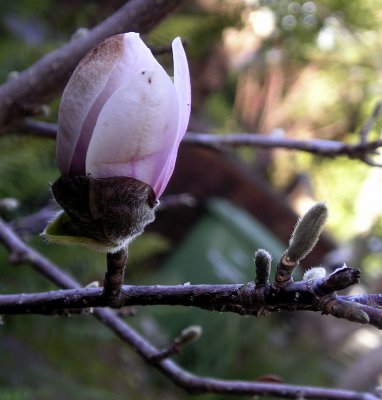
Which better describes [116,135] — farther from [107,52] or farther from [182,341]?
[182,341]

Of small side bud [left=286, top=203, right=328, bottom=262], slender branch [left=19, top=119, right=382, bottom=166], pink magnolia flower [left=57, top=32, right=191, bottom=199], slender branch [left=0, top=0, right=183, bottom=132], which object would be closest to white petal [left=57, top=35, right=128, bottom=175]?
pink magnolia flower [left=57, top=32, right=191, bottom=199]

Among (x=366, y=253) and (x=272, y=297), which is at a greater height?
(x=272, y=297)

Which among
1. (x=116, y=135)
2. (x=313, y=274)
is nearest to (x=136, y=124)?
(x=116, y=135)

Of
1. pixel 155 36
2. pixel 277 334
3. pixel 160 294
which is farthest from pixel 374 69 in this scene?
pixel 160 294

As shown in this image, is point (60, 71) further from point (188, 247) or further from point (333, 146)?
point (188, 247)

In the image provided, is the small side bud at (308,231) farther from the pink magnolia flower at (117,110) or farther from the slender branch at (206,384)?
the slender branch at (206,384)

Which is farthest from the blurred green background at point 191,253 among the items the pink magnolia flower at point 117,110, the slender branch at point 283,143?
the pink magnolia flower at point 117,110

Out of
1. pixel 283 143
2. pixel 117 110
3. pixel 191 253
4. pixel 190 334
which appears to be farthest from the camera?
pixel 191 253
